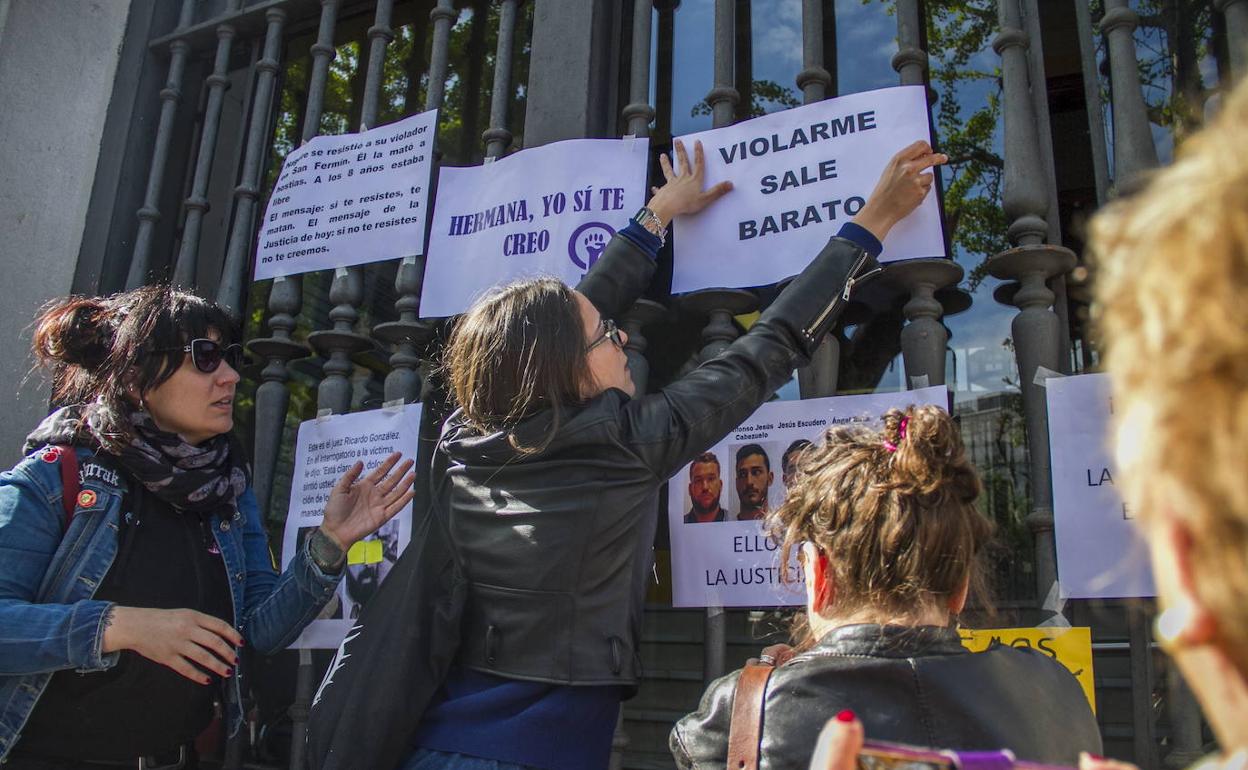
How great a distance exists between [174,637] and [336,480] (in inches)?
35.5

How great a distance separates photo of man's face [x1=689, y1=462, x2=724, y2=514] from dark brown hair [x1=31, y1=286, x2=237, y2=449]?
1307 millimetres

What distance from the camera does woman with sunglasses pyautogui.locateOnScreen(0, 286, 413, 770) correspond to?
2252mm

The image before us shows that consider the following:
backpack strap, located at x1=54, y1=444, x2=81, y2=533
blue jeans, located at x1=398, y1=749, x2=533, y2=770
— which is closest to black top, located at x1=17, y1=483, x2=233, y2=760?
backpack strap, located at x1=54, y1=444, x2=81, y2=533

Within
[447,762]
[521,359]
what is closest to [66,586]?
[447,762]

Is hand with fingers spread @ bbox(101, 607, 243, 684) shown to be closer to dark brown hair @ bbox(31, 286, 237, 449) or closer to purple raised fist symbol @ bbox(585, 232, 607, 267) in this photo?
dark brown hair @ bbox(31, 286, 237, 449)

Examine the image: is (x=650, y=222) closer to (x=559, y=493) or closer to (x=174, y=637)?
(x=559, y=493)

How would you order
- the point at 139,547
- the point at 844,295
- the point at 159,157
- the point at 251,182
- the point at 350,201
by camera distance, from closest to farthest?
the point at 844,295 → the point at 139,547 → the point at 350,201 → the point at 251,182 → the point at 159,157

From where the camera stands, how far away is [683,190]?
8.87ft

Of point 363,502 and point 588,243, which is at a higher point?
point 588,243

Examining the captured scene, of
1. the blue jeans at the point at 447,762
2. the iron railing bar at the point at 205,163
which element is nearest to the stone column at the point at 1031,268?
the blue jeans at the point at 447,762

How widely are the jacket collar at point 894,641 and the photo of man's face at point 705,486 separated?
97 centimetres

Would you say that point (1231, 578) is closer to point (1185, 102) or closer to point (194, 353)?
point (1185, 102)

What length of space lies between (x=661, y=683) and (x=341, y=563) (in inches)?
74.8

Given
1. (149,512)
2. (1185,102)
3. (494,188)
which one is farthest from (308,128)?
(1185,102)
